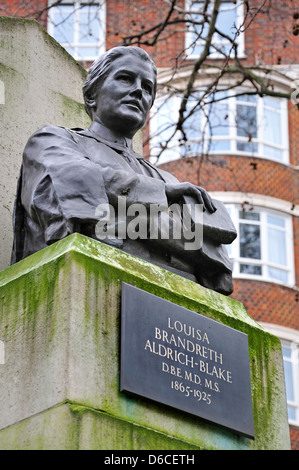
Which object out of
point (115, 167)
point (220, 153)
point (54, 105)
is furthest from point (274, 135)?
point (115, 167)

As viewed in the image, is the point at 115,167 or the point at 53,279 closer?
the point at 53,279

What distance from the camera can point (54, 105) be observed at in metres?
8.29

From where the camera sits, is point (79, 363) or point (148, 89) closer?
point (79, 363)

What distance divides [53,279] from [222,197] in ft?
60.1

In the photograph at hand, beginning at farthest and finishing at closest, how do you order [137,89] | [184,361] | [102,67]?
[102,67] → [137,89] → [184,361]

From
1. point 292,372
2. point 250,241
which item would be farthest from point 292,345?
point 250,241

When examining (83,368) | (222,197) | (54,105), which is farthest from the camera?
(222,197)

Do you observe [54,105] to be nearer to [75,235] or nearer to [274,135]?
[75,235]

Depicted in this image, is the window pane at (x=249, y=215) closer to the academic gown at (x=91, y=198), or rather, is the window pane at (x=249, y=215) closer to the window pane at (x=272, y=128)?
the window pane at (x=272, y=128)

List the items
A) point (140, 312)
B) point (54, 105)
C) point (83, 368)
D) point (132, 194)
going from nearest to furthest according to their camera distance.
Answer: point (83, 368)
point (140, 312)
point (132, 194)
point (54, 105)

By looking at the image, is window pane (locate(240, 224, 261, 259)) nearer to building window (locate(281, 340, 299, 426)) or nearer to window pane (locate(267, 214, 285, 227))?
window pane (locate(267, 214, 285, 227))

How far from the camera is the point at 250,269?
24.2 meters

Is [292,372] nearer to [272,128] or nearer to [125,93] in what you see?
[272,128]

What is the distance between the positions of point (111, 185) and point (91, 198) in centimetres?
22
